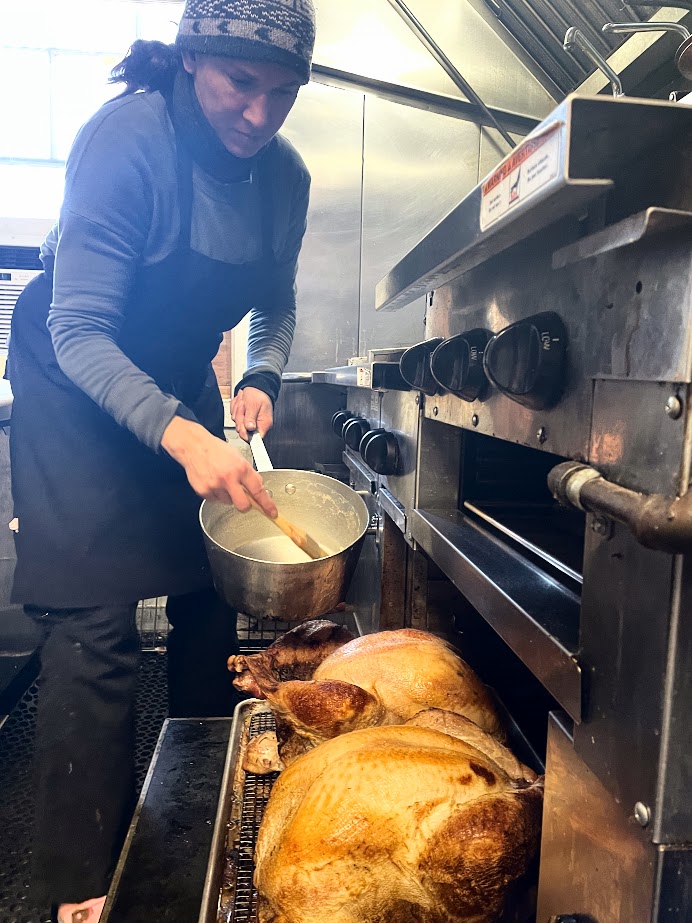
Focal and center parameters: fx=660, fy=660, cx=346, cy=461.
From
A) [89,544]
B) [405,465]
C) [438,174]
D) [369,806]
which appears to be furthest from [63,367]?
[438,174]

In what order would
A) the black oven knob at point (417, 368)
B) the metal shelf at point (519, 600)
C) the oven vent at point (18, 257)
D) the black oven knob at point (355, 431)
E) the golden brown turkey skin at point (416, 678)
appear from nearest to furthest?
the metal shelf at point (519, 600)
the golden brown turkey skin at point (416, 678)
the black oven knob at point (417, 368)
the black oven knob at point (355, 431)
the oven vent at point (18, 257)

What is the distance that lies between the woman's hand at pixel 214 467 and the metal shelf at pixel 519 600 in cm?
28

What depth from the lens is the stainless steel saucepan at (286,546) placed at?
3.40ft

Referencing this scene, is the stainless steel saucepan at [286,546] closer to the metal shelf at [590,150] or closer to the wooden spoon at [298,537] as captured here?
the wooden spoon at [298,537]

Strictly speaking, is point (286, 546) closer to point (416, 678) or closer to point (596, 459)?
point (416, 678)

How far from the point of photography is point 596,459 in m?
0.53

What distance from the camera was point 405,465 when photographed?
123 centimetres

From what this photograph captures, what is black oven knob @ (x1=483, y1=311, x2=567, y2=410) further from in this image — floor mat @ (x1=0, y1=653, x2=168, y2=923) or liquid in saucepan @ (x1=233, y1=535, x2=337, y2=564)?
floor mat @ (x1=0, y1=653, x2=168, y2=923)

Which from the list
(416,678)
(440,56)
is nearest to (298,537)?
(416,678)

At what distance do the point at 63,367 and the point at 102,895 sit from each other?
1.00 meters

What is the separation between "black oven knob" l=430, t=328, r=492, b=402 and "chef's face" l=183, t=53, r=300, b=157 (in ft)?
2.04

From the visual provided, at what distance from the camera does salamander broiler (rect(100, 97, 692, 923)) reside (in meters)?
0.43

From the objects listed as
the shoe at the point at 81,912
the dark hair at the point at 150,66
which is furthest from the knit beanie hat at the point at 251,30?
the shoe at the point at 81,912

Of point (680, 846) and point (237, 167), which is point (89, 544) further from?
point (680, 846)
